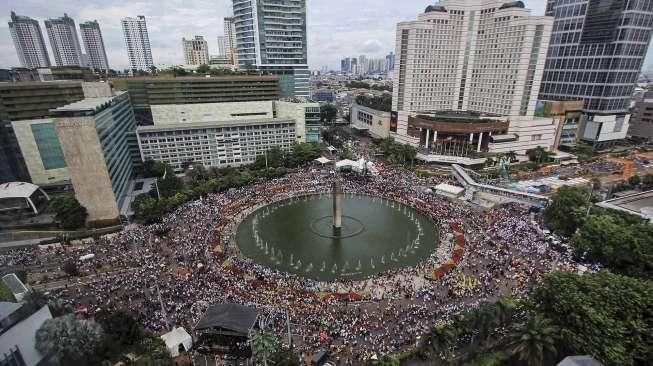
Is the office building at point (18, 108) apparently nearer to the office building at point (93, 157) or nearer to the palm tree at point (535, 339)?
the office building at point (93, 157)

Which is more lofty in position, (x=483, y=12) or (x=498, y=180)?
(x=483, y=12)

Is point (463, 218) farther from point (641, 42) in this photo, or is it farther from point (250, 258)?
point (641, 42)

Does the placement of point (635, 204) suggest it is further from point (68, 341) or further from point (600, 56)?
point (68, 341)

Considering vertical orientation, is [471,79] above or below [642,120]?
above

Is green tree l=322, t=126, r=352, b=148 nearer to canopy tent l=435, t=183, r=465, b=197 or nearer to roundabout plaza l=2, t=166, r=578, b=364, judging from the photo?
canopy tent l=435, t=183, r=465, b=197

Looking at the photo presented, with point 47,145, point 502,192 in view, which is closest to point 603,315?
point 502,192

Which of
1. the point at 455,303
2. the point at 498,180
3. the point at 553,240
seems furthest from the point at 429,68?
the point at 455,303

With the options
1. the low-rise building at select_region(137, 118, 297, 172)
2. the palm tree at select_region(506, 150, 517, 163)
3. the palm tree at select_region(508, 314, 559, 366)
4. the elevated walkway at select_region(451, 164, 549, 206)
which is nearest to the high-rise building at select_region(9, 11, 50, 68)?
the low-rise building at select_region(137, 118, 297, 172)
